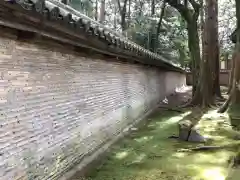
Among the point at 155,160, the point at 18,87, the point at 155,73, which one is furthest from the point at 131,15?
the point at 18,87

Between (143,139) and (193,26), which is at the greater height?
(193,26)

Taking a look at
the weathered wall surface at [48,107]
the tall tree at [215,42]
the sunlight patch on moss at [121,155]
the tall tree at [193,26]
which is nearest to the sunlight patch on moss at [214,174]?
the sunlight patch on moss at [121,155]

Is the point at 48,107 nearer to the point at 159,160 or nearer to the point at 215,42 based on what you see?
the point at 159,160

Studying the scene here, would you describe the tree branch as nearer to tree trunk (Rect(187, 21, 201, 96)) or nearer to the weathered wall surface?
tree trunk (Rect(187, 21, 201, 96))

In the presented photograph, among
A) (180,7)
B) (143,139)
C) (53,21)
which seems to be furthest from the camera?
(180,7)

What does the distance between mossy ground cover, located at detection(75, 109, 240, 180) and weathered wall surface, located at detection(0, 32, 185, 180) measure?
1.87ft

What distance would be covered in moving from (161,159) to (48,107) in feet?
10.5

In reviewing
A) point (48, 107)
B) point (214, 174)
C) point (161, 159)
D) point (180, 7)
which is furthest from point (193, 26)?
point (48, 107)

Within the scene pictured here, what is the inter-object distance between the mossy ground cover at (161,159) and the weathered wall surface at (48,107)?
57cm

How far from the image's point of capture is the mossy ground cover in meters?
6.27

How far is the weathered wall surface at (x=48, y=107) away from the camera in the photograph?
4172 millimetres

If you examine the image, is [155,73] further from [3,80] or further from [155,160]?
[3,80]

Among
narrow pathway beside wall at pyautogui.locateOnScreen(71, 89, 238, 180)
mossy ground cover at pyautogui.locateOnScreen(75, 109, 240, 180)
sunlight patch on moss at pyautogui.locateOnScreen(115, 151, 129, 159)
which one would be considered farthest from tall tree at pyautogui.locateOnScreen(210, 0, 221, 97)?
sunlight patch on moss at pyautogui.locateOnScreen(115, 151, 129, 159)

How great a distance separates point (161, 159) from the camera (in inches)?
293
